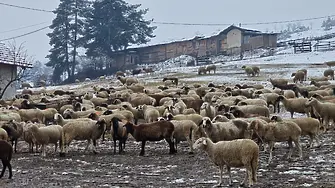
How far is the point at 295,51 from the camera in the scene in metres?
77.4

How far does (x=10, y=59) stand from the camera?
44.4 metres

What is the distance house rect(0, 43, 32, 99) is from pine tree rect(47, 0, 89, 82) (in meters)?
39.1

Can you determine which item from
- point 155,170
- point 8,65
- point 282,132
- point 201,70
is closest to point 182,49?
point 201,70

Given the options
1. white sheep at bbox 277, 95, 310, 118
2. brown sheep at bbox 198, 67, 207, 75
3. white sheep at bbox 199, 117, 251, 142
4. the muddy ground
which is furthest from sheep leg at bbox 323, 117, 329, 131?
brown sheep at bbox 198, 67, 207, 75

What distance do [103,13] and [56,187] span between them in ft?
254

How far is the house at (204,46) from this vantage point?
294ft

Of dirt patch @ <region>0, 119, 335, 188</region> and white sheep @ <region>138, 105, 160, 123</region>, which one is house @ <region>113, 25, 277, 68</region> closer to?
white sheep @ <region>138, 105, 160, 123</region>

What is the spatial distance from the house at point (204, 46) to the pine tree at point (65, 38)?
7.55m

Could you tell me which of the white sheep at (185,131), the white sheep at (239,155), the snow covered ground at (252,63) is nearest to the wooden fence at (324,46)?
the snow covered ground at (252,63)

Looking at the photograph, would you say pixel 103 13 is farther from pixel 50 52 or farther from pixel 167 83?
pixel 167 83

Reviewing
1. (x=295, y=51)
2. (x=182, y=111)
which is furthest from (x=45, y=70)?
(x=182, y=111)

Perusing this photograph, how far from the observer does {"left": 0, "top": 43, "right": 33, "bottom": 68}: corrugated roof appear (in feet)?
143

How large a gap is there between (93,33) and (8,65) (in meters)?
42.6

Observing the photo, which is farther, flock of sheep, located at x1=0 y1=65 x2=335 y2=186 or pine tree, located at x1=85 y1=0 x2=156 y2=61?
pine tree, located at x1=85 y1=0 x2=156 y2=61
